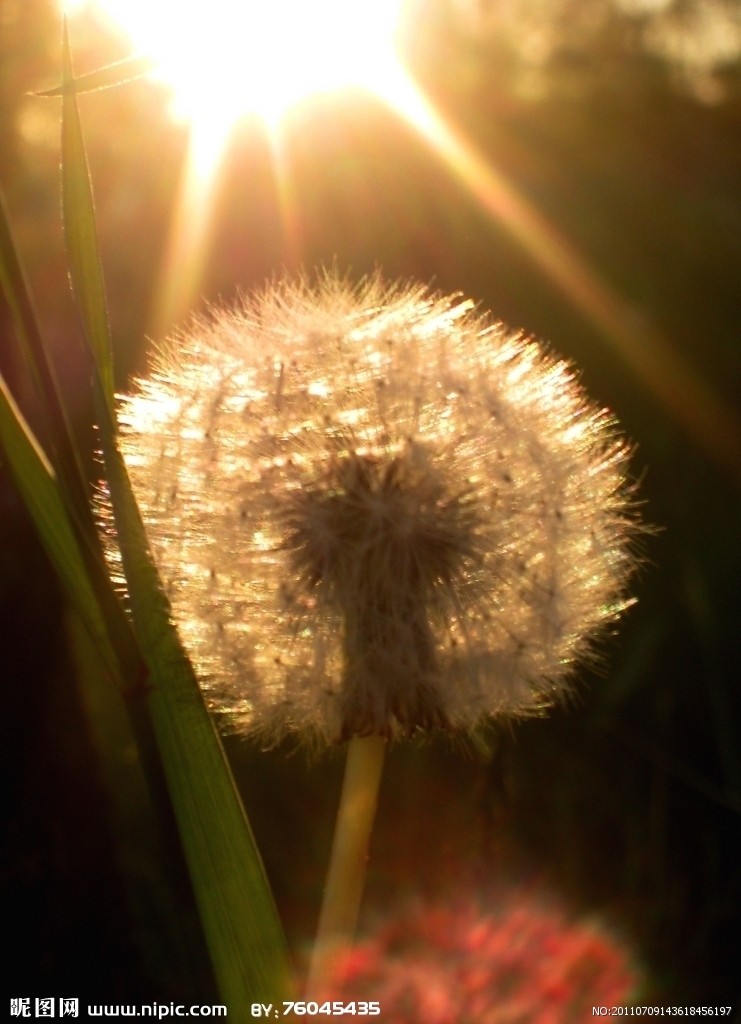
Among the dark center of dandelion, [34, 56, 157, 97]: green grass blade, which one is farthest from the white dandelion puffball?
[34, 56, 157, 97]: green grass blade

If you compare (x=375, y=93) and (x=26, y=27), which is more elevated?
(x=26, y=27)

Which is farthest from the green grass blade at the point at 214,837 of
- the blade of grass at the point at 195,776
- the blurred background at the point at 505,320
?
the blurred background at the point at 505,320

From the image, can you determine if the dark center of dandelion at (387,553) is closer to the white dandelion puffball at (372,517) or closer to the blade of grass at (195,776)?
the white dandelion puffball at (372,517)

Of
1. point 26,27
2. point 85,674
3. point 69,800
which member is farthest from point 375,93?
point 69,800

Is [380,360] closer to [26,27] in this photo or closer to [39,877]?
[39,877]

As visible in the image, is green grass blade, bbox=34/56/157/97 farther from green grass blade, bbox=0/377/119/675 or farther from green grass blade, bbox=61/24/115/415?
green grass blade, bbox=0/377/119/675
